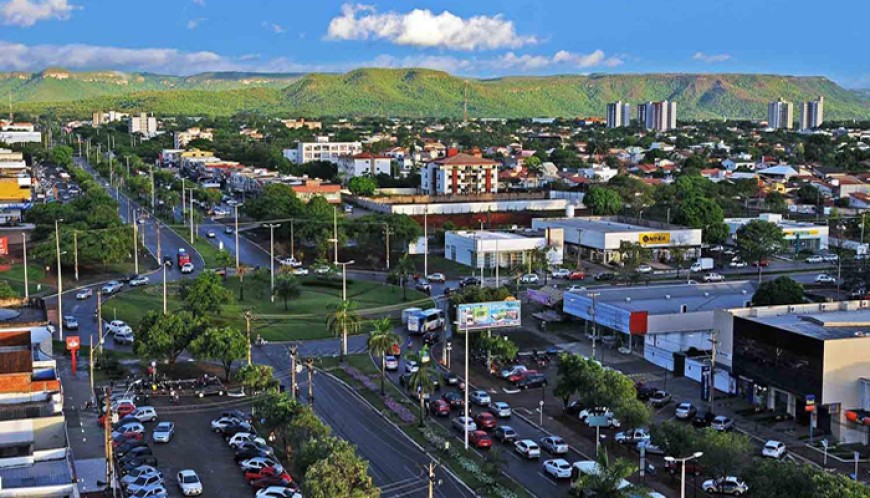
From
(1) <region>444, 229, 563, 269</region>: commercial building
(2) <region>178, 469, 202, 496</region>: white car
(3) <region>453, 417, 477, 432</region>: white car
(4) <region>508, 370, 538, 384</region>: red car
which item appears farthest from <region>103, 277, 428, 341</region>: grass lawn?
(2) <region>178, 469, 202, 496</region>: white car

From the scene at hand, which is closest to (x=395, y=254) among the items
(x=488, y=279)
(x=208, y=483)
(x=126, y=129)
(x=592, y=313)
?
(x=488, y=279)

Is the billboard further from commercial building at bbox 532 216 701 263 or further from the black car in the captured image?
commercial building at bbox 532 216 701 263

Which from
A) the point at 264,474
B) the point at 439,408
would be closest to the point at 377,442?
the point at 439,408

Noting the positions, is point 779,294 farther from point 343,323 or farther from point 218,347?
point 218,347

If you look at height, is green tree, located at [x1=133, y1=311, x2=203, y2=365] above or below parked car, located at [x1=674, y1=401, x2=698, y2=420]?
above

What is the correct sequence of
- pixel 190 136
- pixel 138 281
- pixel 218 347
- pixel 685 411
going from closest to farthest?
pixel 685 411, pixel 218 347, pixel 138 281, pixel 190 136

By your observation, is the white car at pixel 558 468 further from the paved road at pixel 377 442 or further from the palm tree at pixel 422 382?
the palm tree at pixel 422 382

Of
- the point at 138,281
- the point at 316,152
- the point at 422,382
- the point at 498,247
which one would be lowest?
the point at 138,281
